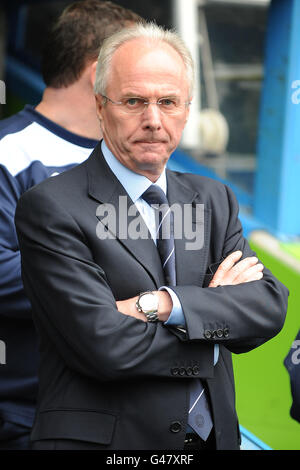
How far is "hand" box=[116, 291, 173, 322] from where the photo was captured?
75.3 inches

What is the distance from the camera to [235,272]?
207cm

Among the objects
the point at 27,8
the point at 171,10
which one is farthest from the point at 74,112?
the point at 27,8

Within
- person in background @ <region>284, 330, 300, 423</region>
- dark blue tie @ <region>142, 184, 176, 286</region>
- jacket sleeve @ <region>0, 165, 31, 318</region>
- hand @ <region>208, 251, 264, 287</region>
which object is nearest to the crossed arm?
hand @ <region>208, 251, 264, 287</region>

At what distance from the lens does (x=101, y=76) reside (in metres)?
2.03

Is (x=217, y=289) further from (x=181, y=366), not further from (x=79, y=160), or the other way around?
(x=79, y=160)

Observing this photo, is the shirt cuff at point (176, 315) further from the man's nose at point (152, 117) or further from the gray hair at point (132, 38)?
the gray hair at point (132, 38)

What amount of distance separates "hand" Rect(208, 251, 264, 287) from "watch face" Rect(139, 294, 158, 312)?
7.9 inches

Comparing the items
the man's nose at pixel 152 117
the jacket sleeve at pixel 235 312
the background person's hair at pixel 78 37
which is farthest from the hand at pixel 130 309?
the background person's hair at pixel 78 37

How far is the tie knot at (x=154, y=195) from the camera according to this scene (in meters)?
2.05

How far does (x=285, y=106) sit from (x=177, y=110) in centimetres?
215

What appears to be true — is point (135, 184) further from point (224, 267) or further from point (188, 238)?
point (224, 267)

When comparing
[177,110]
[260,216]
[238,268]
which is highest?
[177,110]

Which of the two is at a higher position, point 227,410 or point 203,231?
point 203,231

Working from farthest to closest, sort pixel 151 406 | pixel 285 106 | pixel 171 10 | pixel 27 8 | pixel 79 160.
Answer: pixel 27 8 < pixel 171 10 < pixel 285 106 < pixel 79 160 < pixel 151 406
